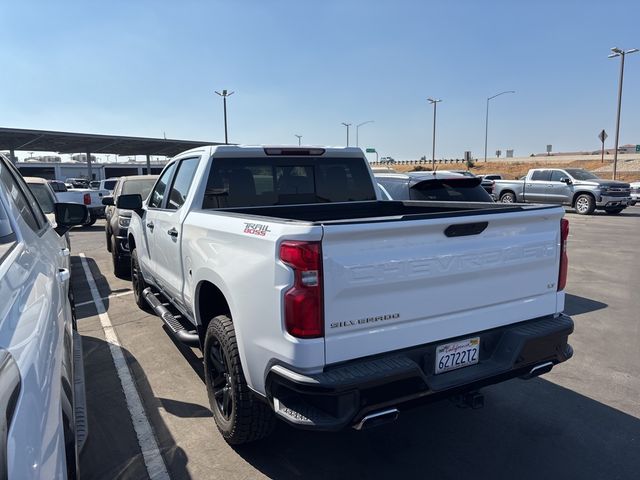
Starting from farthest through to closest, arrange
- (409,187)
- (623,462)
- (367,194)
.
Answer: (409,187) → (367,194) → (623,462)

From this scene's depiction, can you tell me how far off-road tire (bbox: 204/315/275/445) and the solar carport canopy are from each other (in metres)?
33.1

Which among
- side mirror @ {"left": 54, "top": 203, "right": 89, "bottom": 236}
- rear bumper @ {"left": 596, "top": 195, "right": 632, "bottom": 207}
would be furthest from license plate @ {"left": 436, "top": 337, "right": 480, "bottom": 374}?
rear bumper @ {"left": 596, "top": 195, "right": 632, "bottom": 207}

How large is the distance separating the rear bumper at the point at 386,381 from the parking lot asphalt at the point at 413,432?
0.68 m

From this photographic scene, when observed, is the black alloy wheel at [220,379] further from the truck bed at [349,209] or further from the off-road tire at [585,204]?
the off-road tire at [585,204]

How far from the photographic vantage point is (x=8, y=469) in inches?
49.0

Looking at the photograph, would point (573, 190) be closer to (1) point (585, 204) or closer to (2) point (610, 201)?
(1) point (585, 204)

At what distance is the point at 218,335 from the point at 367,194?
2.52 metres

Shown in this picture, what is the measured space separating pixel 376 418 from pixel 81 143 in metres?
41.8

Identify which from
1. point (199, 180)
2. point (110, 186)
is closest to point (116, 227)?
point (199, 180)

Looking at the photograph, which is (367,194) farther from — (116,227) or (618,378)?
(116,227)

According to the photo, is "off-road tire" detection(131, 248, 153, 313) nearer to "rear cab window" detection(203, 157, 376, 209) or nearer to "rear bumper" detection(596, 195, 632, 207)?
"rear cab window" detection(203, 157, 376, 209)

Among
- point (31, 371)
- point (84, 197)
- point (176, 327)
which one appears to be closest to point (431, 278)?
point (31, 371)

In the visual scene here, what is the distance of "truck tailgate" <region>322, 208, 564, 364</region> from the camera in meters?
2.50

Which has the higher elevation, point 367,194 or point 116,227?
point 367,194
